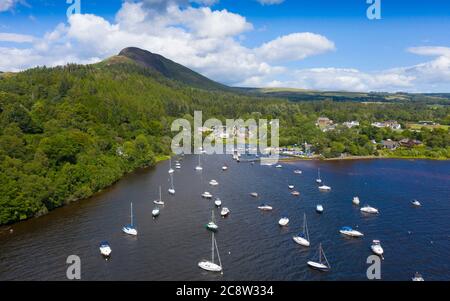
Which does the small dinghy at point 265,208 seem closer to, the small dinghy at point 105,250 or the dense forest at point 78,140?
the small dinghy at point 105,250

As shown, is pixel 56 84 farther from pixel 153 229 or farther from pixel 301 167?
pixel 153 229

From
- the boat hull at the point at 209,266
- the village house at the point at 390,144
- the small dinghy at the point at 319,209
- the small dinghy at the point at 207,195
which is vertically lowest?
the boat hull at the point at 209,266

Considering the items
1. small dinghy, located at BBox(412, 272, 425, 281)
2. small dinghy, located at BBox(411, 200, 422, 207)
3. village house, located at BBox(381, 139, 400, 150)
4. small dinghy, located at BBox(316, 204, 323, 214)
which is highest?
village house, located at BBox(381, 139, 400, 150)

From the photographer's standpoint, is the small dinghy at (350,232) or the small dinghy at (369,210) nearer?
the small dinghy at (350,232)

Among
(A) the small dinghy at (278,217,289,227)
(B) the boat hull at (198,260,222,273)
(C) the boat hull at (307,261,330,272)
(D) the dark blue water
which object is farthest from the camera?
(A) the small dinghy at (278,217,289,227)

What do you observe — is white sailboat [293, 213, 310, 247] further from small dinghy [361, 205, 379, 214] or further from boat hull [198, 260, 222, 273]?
small dinghy [361, 205, 379, 214]

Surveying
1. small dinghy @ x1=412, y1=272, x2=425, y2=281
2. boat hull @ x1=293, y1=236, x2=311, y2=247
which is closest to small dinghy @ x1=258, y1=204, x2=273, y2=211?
boat hull @ x1=293, y1=236, x2=311, y2=247

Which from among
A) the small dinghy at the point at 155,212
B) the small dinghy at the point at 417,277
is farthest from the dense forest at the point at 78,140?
the small dinghy at the point at 417,277

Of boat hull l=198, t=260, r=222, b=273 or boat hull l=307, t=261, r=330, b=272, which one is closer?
boat hull l=198, t=260, r=222, b=273

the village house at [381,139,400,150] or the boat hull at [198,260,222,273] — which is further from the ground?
the village house at [381,139,400,150]
